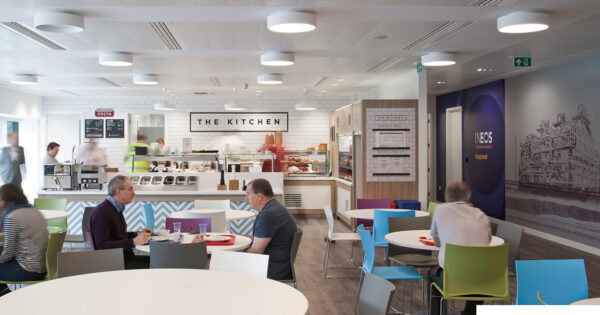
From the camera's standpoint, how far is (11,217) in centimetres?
393

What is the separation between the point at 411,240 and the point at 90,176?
18.5 ft

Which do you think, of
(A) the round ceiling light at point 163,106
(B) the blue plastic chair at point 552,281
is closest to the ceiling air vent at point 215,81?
(A) the round ceiling light at point 163,106

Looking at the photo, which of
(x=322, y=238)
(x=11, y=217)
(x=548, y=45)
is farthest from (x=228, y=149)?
(x=11, y=217)

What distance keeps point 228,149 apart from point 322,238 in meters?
5.20

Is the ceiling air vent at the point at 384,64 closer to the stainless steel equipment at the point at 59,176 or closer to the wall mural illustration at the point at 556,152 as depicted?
the wall mural illustration at the point at 556,152

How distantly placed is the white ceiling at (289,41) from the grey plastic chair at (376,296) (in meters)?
2.97

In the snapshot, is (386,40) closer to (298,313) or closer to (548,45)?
(548,45)

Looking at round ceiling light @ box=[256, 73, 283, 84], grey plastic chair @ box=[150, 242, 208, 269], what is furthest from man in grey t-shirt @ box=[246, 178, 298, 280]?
round ceiling light @ box=[256, 73, 283, 84]

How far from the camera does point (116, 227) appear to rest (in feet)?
13.7

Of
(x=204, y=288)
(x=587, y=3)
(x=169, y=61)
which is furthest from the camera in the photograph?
(x=169, y=61)

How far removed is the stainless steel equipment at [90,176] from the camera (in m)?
8.19

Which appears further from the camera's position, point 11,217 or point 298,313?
point 11,217

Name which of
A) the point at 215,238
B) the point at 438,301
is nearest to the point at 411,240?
the point at 438,301

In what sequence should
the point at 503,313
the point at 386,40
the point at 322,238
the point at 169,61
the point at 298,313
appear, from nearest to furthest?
the point at 503,313
the point at 298,313
the point at 386,40
the point at 169,61
the point at 322,238
